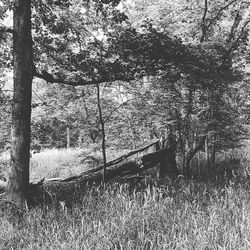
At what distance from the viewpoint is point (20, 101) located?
17.0 ft

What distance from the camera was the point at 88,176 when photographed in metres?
7.49

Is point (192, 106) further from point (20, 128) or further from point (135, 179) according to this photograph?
point (20, 128)

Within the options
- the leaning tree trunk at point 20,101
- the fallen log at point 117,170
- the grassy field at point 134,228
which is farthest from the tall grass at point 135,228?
the fallen log at point 117,170

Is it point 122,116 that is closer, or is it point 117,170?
point 117,170

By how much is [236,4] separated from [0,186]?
8.11 metres

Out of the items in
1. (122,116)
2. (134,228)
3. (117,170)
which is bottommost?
(134,228)

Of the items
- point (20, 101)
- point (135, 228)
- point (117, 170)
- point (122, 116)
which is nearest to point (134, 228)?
point (135, 228)

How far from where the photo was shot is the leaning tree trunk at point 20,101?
518cm

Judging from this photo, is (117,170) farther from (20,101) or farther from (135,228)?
(135,228)

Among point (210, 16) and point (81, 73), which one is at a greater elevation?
point (210, 16)

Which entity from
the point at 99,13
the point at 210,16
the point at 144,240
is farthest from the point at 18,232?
the point at 210,16

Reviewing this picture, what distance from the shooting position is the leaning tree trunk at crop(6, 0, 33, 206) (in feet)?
17.0

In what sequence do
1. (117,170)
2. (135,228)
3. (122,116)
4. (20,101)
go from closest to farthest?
(135,228) < (20,101) < (117,170) < (122,116)

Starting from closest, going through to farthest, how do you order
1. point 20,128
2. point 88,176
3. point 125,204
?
point 125,204, point 20,128, point 88,176
